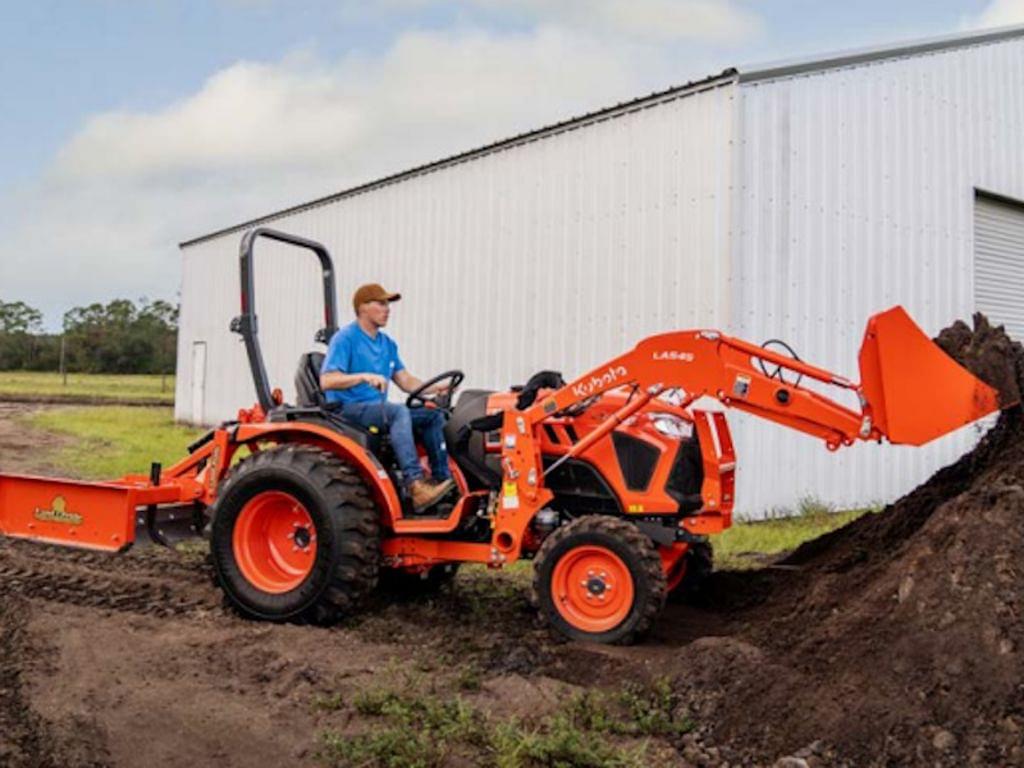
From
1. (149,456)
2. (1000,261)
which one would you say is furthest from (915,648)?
(149,456)

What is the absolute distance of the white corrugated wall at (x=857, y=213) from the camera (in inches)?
421

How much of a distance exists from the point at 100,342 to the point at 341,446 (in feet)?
239

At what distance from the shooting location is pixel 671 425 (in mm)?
5816

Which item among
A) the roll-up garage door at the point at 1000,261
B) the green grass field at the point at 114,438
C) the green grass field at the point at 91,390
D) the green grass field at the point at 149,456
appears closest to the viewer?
the green grass field at the point at 149,456

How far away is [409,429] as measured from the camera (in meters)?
6.08

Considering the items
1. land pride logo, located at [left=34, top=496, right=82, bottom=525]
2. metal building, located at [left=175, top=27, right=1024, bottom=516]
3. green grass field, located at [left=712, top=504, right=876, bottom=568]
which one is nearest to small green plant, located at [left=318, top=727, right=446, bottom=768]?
land pride logo, located at [left=34, top=496, right=82, bottom=525]

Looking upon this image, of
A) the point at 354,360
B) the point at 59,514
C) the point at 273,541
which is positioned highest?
the point at 354,360

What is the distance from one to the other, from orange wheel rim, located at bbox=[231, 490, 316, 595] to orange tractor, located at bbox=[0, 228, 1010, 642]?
12mm

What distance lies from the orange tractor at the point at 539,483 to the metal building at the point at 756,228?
473 cm

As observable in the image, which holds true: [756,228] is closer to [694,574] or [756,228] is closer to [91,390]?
[694,574]

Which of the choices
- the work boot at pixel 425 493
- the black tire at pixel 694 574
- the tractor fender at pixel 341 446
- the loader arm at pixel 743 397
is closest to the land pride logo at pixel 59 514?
the tractor fender at pixel 341 446

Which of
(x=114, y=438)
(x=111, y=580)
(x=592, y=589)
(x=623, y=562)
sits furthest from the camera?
(x=114, y=438)

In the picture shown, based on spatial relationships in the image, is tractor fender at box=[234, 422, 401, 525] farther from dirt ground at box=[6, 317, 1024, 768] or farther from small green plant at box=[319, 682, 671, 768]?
small green plant at box=[319, 682, 671, 768]

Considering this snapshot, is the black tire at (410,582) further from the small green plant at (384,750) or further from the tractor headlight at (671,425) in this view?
the small green plant at (384,750)
